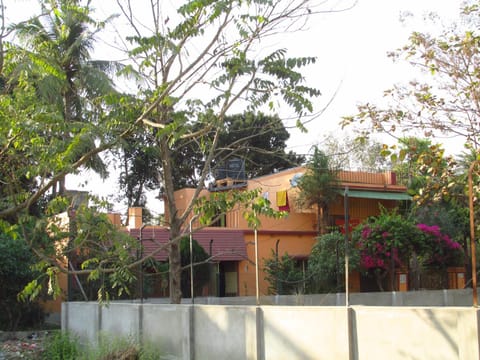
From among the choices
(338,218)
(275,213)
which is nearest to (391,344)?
(275,213)

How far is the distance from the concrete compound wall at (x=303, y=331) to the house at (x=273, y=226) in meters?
9.61

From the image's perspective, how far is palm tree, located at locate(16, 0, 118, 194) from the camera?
28.1 feet

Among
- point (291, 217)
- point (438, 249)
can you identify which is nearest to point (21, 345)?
point (291, 217)

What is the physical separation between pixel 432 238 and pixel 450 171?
12.1m

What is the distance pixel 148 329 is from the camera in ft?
38.1

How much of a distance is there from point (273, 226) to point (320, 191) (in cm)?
244

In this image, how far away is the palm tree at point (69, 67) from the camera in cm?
858

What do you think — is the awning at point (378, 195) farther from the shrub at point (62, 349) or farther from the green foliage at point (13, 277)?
the shrub at point (62, 349)

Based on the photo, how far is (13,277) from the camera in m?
18.1

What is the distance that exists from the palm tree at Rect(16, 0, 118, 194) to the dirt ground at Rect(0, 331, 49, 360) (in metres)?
3.89

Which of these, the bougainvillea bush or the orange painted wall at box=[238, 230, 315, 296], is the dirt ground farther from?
the bougainvillea bush

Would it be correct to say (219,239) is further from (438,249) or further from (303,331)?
(303,331)

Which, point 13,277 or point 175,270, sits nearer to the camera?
point 175,270

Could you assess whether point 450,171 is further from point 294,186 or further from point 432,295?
point 294,186
